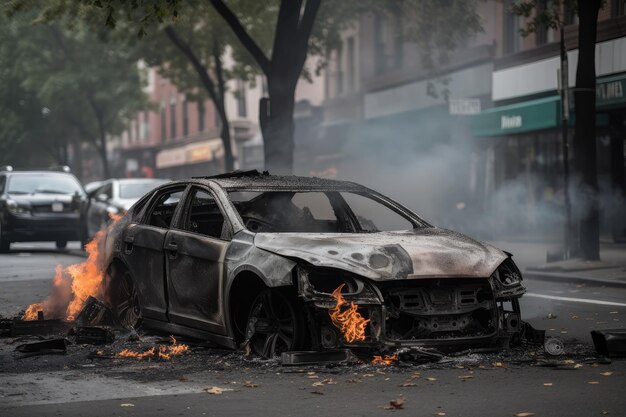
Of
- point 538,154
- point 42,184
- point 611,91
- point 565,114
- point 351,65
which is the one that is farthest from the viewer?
point 351,65

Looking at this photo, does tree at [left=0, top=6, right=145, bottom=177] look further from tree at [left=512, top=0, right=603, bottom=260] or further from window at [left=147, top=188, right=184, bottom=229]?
window at [left=147, top=188, right=184, bottom=229]

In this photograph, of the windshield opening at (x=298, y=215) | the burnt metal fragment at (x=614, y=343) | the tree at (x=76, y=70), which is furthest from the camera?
the tree at (x=76, y=70)

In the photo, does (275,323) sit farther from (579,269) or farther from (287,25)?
(287,25)

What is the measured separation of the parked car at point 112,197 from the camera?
2419 centimetres

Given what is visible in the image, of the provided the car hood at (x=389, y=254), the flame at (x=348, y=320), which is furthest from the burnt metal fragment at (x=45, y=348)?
the flame at (x=348, y=320)

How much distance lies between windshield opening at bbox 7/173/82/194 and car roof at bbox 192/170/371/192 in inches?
637

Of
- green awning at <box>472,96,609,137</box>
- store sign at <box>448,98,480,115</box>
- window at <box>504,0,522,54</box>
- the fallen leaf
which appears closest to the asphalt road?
the fallen leaf

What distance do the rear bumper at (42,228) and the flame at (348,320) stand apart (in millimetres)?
17812

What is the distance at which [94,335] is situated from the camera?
9602 millimetres

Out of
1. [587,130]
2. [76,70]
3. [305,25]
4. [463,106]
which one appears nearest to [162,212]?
[587,130]

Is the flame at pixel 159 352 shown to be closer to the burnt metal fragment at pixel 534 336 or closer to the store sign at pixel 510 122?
the burnt metal fragment at pixel 534 336

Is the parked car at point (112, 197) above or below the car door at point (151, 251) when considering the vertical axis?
above

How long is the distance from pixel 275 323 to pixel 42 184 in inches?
716

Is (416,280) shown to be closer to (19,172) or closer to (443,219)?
(19,172)
